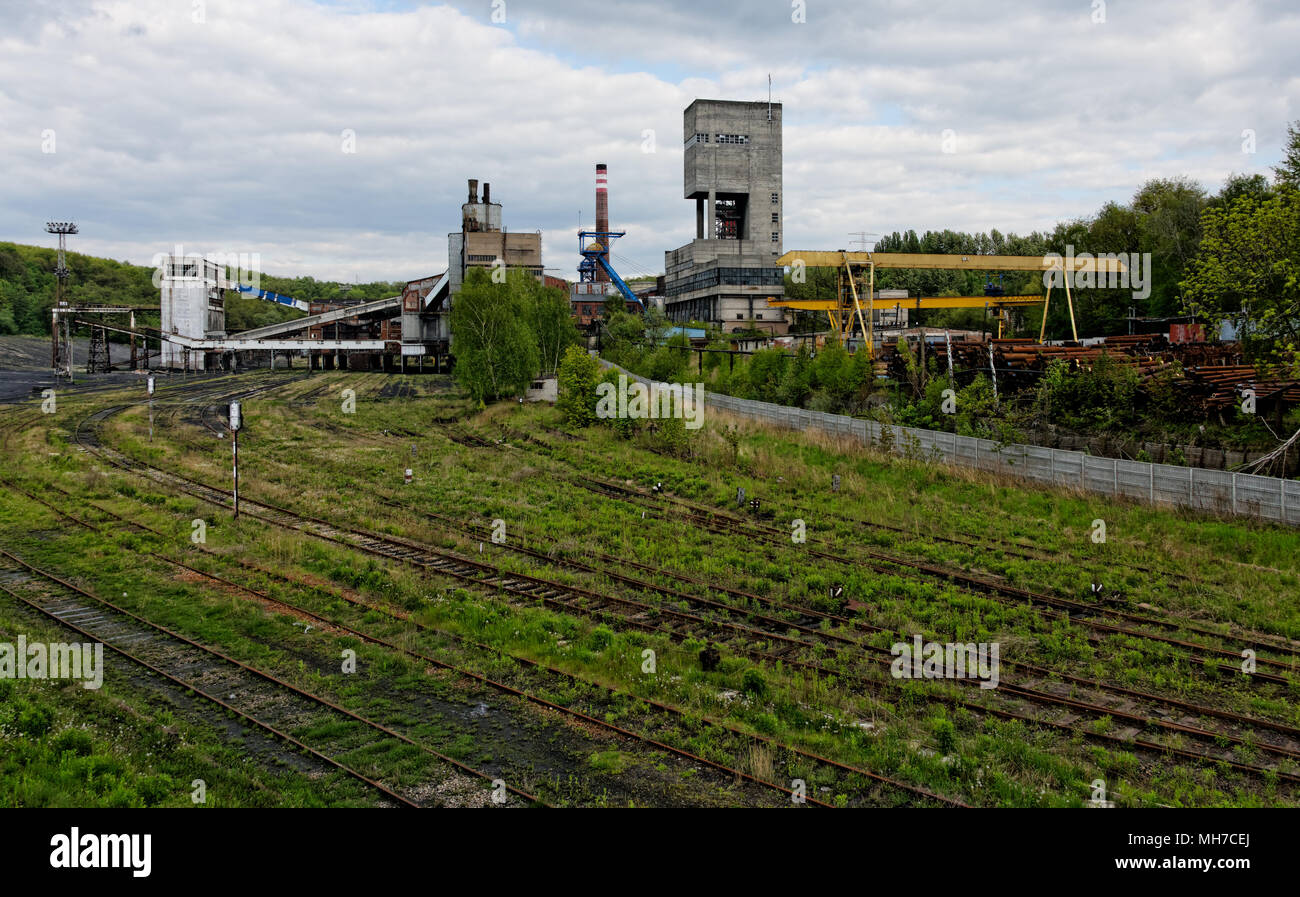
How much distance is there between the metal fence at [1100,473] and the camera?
2130cm

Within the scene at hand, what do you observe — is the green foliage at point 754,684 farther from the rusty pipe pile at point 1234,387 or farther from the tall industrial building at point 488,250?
the tall industrial building at point 488,250

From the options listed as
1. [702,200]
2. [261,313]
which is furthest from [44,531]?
[261,313]

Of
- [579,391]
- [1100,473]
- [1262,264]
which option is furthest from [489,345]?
[1262,264]

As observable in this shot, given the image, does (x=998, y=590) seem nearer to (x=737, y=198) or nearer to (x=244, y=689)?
(x=244, y=689)

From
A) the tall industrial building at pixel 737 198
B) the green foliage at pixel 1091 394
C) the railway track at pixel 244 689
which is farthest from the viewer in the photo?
the tall industrial building at pixel 737 198

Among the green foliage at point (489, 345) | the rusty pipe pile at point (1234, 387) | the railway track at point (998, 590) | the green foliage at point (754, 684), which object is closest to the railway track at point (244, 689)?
the green foliage at point (754, 684)

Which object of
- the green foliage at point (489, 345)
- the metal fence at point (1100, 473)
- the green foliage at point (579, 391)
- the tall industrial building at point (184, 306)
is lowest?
the metal fence at point (1100, 473)

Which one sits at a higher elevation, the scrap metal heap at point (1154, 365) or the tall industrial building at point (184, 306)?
the tall industrial building at point (184, 306)

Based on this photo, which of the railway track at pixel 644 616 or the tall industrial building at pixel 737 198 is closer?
the railway track at pixel 644 616

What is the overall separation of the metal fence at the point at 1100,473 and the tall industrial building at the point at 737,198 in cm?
6679

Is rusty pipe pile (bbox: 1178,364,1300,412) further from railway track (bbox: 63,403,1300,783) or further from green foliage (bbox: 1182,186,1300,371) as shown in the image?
railway track (bbox: 63,403,1300,783)

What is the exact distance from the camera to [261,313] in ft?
460

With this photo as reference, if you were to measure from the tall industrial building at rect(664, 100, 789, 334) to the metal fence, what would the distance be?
6679 centimetres
